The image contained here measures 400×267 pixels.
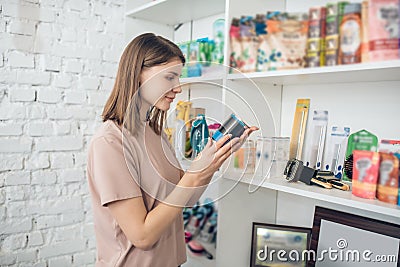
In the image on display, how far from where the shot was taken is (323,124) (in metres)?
1.45

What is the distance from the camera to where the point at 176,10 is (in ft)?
6.50

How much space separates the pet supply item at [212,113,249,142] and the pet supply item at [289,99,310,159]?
479mm

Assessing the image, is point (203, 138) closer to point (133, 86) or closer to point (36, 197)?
point (133, 86)

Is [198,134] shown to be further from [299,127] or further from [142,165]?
[299,127]

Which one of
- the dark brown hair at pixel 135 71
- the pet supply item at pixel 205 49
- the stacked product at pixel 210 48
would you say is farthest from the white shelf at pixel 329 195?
the pet supply item at pixel 205 49

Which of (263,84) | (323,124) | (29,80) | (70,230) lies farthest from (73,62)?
(323,124)

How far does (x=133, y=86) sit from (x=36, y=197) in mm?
1036

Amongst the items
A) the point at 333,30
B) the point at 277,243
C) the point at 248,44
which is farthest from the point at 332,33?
the point at 277,243

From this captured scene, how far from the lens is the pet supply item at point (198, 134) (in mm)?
1145

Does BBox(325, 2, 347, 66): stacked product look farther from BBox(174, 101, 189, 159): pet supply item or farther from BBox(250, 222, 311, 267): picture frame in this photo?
BBox(250, 222, 311, 267): picture frame

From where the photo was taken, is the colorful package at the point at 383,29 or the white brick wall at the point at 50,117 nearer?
the colorful package at the point at 383,29

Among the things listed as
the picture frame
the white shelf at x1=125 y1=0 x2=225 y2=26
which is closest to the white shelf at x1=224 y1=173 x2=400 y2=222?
the picture frame

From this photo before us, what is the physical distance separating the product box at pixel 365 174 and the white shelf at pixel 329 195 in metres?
0.02

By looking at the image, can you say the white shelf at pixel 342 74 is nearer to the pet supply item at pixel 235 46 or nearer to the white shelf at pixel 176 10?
the pet supply item at pixel 235 46
